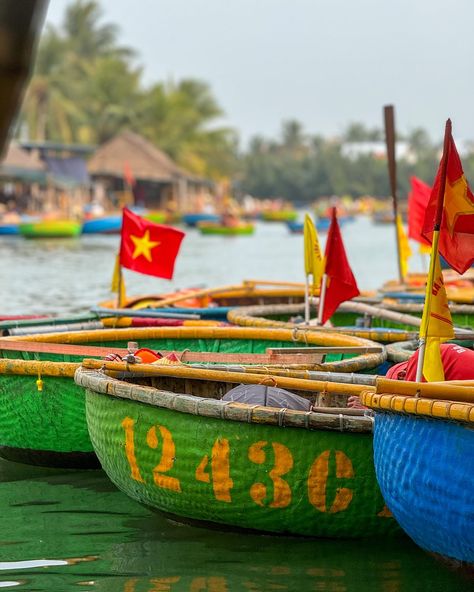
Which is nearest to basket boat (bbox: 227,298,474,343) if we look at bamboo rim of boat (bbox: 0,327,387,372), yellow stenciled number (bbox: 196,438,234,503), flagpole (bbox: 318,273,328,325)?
flagpole (bbox: 318,273,328,325)

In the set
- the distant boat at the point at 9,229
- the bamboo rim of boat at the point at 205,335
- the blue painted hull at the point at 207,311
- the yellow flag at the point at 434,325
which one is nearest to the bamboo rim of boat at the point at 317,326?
the bamboo rim of boat at the point at 205,335

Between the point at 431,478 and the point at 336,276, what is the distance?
15.6ft

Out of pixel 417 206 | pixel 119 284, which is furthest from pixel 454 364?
pixel 417 206

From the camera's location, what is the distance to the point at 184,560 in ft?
18.5

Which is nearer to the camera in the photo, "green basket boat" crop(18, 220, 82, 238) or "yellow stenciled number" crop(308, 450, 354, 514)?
"yellow stenciled number" crop(308, 450, 354, 514)

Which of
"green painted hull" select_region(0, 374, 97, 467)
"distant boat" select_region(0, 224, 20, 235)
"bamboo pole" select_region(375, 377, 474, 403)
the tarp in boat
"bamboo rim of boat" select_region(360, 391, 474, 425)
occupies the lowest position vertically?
"distant boat" select_region(0, 224, 20, 235)

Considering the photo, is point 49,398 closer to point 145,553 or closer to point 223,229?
point 145,553

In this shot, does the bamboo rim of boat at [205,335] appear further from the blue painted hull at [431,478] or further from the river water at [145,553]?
the blue painted hull at [431,478]

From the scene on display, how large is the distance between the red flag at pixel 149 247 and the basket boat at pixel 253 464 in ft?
17.1

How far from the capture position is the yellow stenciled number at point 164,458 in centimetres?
577

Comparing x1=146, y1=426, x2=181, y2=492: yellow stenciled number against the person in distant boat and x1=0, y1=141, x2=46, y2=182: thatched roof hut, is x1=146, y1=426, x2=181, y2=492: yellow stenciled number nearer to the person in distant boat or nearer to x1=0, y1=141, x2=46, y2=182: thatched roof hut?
the person in distant boat

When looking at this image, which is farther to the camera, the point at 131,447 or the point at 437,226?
the point at 131,447

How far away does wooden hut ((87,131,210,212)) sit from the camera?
2831 inches

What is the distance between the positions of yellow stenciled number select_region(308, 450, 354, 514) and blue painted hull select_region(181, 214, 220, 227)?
67.6 metres
